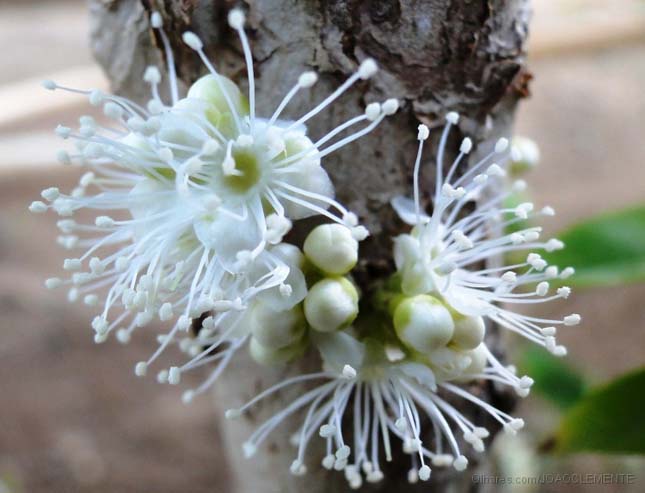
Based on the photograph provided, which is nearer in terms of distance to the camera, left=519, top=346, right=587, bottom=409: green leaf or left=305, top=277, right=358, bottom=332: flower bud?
left=305, top=277, right=358, bottom=332: flower bud

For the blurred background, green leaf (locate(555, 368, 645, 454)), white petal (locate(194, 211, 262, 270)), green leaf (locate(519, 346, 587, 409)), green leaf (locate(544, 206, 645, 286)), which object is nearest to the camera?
white petal (locate(194, 211, 262, 270))

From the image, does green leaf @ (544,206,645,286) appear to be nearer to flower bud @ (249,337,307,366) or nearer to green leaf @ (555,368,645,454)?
green leaf @ (555,368,645,454)

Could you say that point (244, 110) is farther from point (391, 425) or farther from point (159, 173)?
point (391, 425)

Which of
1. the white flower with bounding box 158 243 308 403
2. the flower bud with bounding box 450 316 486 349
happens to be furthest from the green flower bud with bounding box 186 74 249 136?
the flower bud with bounding box 450 316 486 349

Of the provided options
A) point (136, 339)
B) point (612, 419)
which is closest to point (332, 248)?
point (612, 419)

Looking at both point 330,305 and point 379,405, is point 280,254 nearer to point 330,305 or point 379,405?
point 330,305

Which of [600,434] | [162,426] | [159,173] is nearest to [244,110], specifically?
[159,173]

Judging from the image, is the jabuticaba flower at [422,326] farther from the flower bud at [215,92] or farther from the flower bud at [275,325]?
the flower bud at [215,92]
